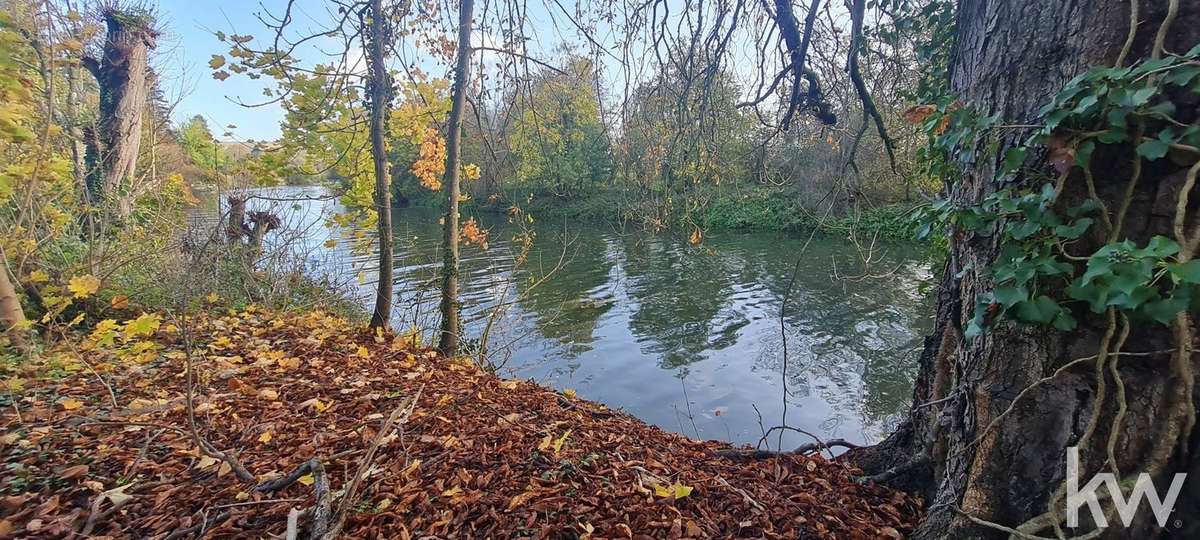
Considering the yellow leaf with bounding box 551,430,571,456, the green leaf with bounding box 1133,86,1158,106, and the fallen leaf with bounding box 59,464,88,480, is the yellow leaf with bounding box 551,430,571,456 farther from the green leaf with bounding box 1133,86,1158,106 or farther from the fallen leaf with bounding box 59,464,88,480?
the green leaf with bounding box 1133,86,1158,106

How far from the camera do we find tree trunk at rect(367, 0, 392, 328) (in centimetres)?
380

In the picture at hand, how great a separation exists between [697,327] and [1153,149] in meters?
7.45

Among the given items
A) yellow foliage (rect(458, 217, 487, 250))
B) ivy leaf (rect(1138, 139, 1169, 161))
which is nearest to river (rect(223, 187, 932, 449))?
yellow foliage (rect(458, 217, 487, 250))

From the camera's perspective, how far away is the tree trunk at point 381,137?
12.5ft

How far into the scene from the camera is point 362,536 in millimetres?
1652

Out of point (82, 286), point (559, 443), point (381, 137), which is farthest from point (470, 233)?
point (559, 443)

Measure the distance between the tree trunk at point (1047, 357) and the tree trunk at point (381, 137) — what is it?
3.58 m

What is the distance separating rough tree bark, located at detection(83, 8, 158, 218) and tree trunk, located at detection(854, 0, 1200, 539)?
900 centimetres

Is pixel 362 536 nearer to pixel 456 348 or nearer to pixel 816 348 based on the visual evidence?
pixel 456 348

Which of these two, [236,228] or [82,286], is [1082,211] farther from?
[236,228]

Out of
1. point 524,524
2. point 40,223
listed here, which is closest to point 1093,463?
point 524,524

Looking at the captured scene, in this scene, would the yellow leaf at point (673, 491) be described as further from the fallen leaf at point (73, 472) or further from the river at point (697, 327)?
the fallen leaf at point (73, 472)

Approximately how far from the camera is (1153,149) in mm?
1176

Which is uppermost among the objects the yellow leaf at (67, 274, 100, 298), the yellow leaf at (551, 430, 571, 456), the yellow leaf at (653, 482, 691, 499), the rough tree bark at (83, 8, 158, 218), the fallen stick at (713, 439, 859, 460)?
the rough tree bark at (83, 8, 158, 218)
